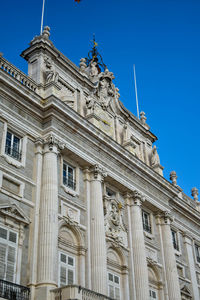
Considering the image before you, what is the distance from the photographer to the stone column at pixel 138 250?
83.9ft

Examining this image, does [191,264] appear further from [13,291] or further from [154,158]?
[13,291]

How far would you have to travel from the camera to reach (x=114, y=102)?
32.4 m

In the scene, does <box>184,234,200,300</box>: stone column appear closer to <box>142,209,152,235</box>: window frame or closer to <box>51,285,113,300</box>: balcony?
<box>142,209,152,235</box>: window frame

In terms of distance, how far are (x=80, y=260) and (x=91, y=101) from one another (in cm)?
1036

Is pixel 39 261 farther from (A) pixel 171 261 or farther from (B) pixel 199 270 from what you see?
(B) pixel 199 270

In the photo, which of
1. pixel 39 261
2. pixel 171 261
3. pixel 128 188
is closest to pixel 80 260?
pixel 39 261

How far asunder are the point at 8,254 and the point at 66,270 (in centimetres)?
374

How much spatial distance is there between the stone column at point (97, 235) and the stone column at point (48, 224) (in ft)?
9.59

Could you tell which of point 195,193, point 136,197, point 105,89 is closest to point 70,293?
point 136,197

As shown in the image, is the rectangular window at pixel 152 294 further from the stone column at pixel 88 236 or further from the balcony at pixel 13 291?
the balcony at pixel 13 291

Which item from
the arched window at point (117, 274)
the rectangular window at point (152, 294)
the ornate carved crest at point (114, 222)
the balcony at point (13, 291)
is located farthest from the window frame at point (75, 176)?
the rectangular window at point (152, 294)

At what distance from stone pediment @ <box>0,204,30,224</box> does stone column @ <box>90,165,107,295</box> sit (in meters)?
4.42

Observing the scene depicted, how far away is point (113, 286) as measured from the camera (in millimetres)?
24781

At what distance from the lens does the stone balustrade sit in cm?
2426
